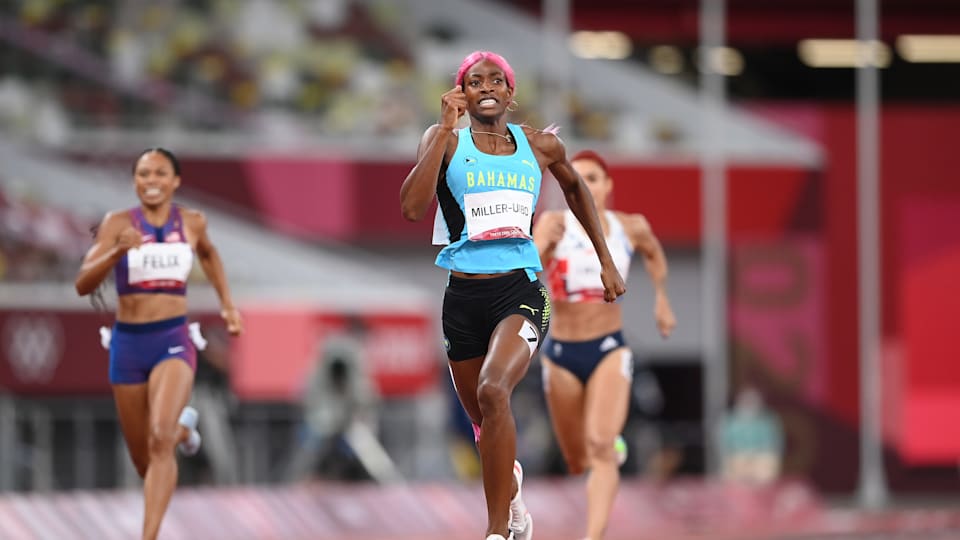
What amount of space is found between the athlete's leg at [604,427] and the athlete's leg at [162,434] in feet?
8.18

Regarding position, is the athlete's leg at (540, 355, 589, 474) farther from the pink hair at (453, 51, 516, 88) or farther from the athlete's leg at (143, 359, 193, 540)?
the pink hair at (453, 51, 516, 88)

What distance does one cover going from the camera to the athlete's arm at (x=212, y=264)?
11.4 m

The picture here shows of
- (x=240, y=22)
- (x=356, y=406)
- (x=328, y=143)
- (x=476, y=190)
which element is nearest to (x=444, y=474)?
(x=356, y=406)

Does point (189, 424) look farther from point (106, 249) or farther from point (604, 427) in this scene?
point (604, 427)

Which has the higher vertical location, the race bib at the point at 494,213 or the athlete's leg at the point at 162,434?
the race bib at the point at 494,213

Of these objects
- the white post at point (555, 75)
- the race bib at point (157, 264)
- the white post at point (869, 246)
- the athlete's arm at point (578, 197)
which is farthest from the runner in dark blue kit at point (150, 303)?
the white post at point (869, 246)

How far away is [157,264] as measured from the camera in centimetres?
1125

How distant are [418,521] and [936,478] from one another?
14366mm

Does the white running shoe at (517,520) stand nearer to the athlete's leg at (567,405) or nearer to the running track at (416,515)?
the athlete's leg at (567,405)

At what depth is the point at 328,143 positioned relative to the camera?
88.6 feet

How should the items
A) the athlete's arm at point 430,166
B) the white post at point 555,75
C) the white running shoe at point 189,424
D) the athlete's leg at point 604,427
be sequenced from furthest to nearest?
1. the white post at point 555,75
2. the athlete's leg at point 604,427
3. the white running shoe at point 189,424
4. the athlete's arm at point 430,166

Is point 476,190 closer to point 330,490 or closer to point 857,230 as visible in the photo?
point 330,490

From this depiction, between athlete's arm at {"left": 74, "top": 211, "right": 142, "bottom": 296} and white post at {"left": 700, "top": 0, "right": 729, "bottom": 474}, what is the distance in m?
17.0

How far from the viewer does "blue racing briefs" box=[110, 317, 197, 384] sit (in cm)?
1123
